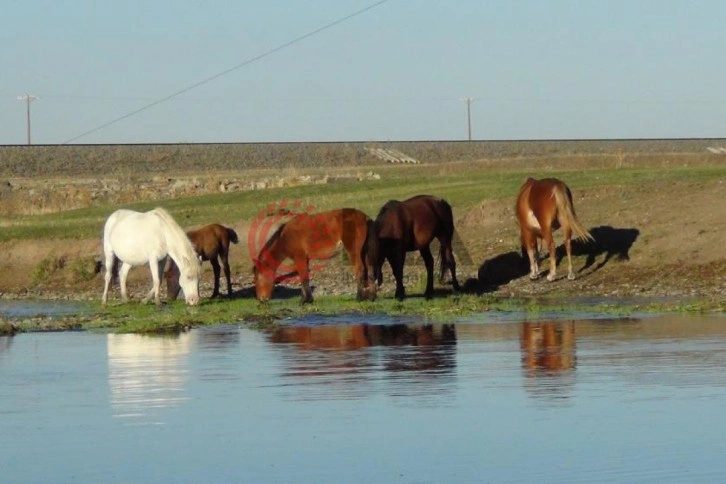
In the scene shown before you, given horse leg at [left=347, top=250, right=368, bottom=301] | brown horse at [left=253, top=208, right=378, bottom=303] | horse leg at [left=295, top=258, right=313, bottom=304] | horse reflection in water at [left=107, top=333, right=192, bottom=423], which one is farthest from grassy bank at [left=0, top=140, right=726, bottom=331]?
horse reflection in water at [left=107, top=333, right=192, bottom=423]

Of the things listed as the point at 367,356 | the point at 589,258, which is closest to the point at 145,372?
the point at 367,356

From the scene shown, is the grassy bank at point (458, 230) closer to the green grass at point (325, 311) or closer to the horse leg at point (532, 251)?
the green grass at point (325, 311)

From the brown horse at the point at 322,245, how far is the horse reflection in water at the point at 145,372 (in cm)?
441

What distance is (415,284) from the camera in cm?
2455

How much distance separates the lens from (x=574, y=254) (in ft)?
82.1

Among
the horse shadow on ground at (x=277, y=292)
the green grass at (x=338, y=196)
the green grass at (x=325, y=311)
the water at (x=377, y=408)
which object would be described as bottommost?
the water at (x=377, y=408)

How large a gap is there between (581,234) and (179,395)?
12536 millimetres

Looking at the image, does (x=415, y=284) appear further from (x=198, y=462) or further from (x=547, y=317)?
(x=198, y=462)

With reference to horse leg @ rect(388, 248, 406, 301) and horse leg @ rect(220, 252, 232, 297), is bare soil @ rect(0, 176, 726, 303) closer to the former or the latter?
horse leg @ rect(220, 252, 232, 297)

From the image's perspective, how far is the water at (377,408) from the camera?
8.91 m

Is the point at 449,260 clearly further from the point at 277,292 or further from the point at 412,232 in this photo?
the point at 277,292

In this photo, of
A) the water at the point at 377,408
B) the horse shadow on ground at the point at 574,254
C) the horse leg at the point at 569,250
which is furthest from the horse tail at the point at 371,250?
the water at the point at 377,408

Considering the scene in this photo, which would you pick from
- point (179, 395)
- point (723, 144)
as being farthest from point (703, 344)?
point (723, 144)

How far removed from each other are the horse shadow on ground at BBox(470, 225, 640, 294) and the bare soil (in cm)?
2
